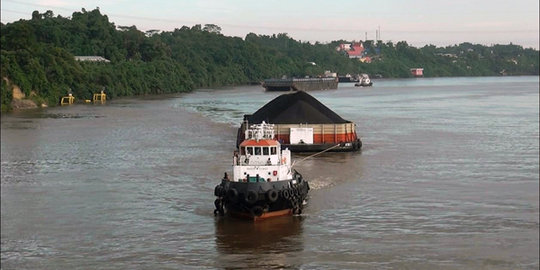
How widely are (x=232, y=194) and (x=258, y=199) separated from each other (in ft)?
3.40

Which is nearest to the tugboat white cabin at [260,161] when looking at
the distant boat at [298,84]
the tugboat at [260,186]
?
the tugboat at [260,186]

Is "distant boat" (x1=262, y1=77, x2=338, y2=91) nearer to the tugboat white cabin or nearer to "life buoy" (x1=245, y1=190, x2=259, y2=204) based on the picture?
the tugboat white cabin

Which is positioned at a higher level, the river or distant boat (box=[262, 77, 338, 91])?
distant boat (box=[262, 77, 338, 91])

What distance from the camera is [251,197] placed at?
2850 cm

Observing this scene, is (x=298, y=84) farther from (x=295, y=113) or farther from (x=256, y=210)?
(x=256, y=210)

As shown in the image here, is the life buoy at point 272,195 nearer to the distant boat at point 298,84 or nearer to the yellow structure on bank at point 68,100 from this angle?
the yellow structure on bank at point 68,100

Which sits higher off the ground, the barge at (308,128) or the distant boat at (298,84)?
the distant boat at (298,84)

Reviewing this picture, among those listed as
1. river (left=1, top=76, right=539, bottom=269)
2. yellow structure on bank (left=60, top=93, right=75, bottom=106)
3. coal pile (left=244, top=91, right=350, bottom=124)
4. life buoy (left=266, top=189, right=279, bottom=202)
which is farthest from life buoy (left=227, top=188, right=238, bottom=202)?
yellow structure on bank (left=60, top=93, right=75, bottom=106)

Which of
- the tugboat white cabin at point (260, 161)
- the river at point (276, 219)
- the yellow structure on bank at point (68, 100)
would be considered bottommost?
the river at point (276, 219)

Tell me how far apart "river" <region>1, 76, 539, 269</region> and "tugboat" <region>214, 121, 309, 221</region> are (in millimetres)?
538

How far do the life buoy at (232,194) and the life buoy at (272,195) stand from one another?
1.18 metres

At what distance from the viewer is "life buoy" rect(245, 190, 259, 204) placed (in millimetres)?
28438

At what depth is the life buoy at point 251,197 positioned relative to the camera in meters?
28.4

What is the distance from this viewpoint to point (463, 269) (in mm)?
23250
